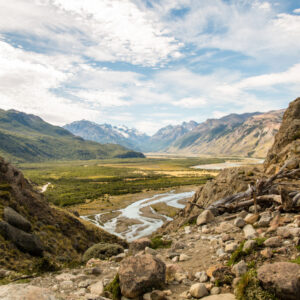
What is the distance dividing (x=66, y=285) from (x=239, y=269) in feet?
27.1

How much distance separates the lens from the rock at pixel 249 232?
1274 centimetres

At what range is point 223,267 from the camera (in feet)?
30.9

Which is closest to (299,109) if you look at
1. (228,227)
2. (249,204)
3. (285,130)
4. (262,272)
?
(285,130)

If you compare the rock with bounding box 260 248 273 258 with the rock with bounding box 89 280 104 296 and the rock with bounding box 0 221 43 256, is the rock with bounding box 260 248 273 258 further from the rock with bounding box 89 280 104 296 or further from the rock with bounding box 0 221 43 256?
the rock with bounding box 0 221 43 256

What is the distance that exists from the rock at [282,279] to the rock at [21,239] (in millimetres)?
20186

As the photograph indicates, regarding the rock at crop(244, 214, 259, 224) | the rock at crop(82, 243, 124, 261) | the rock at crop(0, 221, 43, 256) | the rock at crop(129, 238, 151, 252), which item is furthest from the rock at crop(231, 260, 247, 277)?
the rock at crop(0, 221, 43, 256)

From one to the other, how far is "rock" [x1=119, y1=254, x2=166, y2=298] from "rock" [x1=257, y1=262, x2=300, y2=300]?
3.97 m

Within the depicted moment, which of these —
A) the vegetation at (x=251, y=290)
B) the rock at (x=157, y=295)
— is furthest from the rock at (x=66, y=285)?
the vegetation at (x=251, y=290)

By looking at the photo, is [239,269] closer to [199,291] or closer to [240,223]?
[199,291]

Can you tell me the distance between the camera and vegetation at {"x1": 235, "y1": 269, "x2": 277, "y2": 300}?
7332 mm

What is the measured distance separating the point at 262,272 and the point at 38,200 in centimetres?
3346

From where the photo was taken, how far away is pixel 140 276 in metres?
9.34

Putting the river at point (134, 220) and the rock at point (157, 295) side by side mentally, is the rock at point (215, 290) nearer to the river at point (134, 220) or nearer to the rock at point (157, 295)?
the rock at point (157, 295)

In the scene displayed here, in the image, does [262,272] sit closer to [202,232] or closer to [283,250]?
[283,250]
